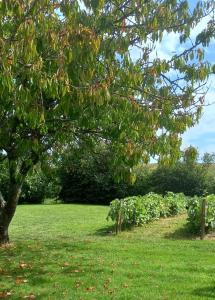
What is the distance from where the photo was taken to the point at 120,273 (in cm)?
905

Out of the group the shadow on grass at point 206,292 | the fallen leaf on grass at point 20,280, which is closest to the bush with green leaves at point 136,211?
the fallen leaf on grass at point 20,280

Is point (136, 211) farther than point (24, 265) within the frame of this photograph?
Yes

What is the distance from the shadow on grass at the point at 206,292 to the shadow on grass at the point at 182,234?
7.13 m

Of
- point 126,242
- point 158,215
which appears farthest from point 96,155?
point 158,215

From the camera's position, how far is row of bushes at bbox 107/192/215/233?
15609mm

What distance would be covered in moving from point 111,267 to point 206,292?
242 centimetres

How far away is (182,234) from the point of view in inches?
617

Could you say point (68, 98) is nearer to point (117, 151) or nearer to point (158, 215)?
point (117, 151)

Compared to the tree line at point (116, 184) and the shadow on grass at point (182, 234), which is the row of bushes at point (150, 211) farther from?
the tree line at point (116, 184)

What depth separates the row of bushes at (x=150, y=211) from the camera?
1561 centimetres

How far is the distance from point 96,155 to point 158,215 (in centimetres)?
753

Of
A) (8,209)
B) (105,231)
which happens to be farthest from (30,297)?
(105,231)

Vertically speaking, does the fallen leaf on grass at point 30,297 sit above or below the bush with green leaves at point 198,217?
below

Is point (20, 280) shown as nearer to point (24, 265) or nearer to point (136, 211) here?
point (24, 265)
